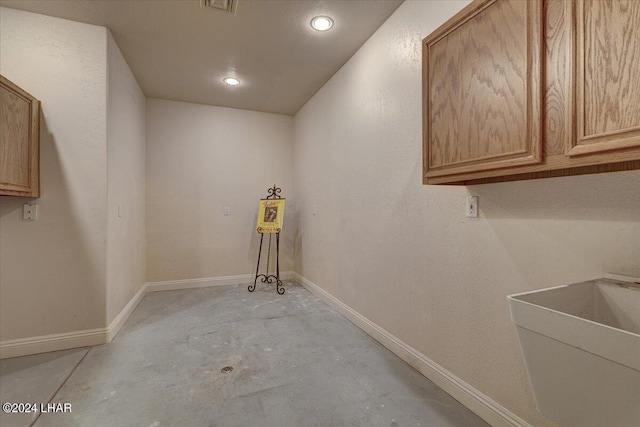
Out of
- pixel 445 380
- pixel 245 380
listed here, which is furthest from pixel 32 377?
pixel 445 380

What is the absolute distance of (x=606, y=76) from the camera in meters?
0.87

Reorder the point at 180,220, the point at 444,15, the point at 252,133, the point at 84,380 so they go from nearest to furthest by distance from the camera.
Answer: the point at 444,15 → the point at 84,380 → the point at 180,220 → the point at 252,133

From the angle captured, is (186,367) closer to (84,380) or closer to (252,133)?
(84,380)

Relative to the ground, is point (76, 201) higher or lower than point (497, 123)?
lower

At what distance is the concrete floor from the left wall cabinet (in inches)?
52.1

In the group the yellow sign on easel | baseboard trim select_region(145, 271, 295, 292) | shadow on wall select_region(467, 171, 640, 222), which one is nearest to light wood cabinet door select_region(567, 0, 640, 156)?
shadow on wall select_region(467, 171, 640, 222)

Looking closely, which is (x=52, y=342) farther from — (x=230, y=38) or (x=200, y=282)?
(x=230, y=38)

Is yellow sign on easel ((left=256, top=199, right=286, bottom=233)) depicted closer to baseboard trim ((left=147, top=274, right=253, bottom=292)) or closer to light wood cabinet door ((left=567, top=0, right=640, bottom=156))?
baseboard trim ((left=147, top=274, right=253, bottom=292))

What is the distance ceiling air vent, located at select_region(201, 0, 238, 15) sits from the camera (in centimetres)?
214

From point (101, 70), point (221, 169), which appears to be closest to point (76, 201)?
point (101, 70)

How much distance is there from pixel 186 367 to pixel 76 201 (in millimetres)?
1632

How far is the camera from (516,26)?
1.13 meters

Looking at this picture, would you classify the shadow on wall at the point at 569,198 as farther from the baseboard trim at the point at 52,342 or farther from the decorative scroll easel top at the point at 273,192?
the decorative scroll easel top at the point at 273,192

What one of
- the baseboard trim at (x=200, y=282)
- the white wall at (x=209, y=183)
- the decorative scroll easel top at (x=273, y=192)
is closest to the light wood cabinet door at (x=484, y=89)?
the decorative scroll easel top at (x=273, y=192)
